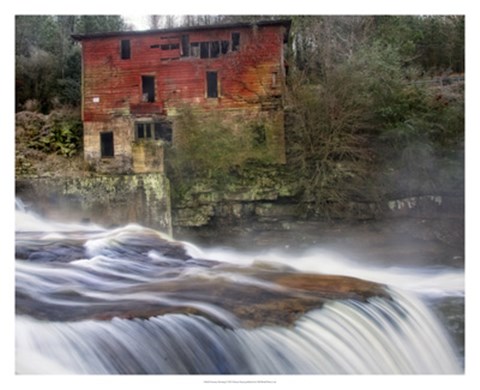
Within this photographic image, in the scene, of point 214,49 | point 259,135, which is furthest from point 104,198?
point 214,49

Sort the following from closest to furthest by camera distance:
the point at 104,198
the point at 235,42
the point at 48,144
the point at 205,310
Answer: the point at 205,310 → the point at 48,144 → the point at 104,198 → the point at 235,42

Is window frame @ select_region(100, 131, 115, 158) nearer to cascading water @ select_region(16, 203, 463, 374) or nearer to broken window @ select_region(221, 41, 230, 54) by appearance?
cascading water @ select_region(16, 203, 463, 374)

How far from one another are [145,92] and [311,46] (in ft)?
6.45

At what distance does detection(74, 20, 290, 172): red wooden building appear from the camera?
5.07 metres

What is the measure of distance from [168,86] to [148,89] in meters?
0.24

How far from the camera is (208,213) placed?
507 centimetres

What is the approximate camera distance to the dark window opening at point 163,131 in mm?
5109

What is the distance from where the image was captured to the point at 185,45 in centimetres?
514

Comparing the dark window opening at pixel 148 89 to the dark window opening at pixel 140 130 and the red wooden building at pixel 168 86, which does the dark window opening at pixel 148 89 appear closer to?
the red wooden building at pixel 168 86

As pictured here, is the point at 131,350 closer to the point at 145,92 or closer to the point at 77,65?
the point at 145,92

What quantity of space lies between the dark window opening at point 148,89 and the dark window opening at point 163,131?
30cm

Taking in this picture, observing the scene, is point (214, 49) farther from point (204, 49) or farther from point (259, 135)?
point (259, 135)

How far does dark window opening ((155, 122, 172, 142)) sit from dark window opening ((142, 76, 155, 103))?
0.30 meters

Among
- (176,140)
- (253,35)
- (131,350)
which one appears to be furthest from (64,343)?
(253,35)
